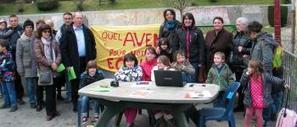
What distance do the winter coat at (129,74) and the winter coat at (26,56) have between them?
6.99ft

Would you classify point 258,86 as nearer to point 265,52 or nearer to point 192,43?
point 265,52

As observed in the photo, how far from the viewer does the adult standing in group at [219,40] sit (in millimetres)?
9165

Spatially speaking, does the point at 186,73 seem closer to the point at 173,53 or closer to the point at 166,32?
the point at 173,53

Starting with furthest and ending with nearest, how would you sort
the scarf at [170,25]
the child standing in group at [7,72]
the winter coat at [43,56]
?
the child standing in group at [7,72], the scarf at [170,25], the winter coat at [43,56]

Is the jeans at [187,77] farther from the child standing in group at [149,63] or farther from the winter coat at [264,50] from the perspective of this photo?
the winter coat at [264,50]

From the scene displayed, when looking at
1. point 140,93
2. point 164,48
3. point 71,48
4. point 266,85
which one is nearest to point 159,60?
point 164,48

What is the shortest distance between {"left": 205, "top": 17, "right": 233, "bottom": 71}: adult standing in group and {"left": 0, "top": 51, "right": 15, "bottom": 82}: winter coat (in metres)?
3.98

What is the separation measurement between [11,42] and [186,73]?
3.99 metres

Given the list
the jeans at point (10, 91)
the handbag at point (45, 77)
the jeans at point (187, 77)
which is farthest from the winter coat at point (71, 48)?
the jeans at point (187, 77)

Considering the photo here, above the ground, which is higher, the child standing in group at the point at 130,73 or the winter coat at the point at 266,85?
the child standing in group at the point at 130,73

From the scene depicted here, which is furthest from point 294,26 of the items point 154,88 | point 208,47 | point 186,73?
point 154,88

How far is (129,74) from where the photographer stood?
28.4 feet

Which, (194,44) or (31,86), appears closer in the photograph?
(194,44)

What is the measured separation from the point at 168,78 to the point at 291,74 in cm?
204
